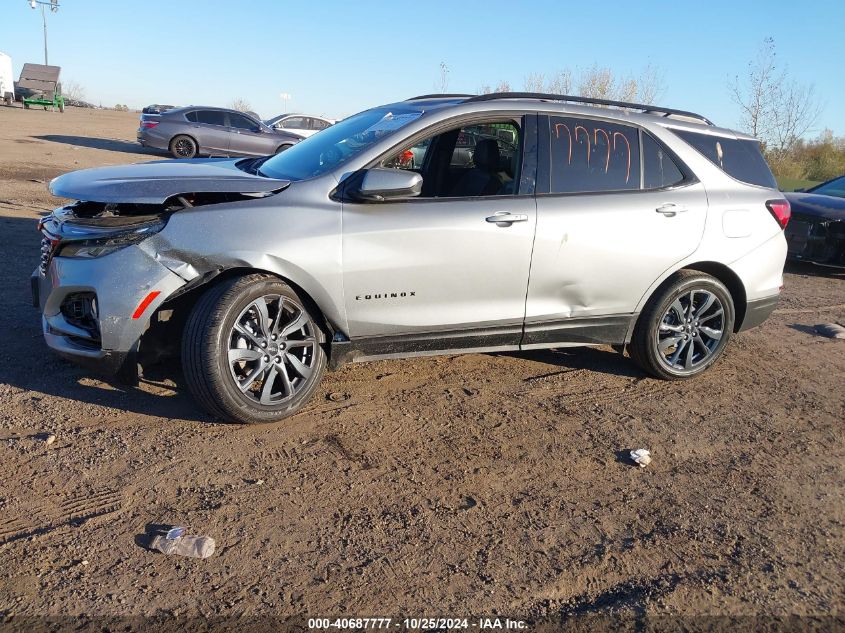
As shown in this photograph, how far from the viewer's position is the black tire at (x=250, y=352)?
12.9 ft

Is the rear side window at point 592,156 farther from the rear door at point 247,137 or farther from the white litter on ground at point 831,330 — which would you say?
the rear door at point 247,137

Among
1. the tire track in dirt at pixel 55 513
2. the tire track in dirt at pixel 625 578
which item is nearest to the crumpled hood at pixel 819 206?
the tire track in dirt at pixel 625 578

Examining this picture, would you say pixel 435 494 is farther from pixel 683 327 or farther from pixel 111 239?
pixel 683 327

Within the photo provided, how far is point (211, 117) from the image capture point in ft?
68.4

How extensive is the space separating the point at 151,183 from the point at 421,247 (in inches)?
61.5

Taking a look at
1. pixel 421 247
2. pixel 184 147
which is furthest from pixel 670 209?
pixel 184 147

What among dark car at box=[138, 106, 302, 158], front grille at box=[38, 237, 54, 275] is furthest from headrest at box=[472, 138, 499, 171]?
dark car at box=[138, 106, 302, 158]

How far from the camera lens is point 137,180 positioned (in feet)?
13.6

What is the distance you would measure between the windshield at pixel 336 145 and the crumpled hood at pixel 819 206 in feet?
22.2

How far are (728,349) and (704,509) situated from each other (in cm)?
291

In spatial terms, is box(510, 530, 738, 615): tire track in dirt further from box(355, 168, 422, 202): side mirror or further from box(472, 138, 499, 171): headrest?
box(472, 138, 499, 171): headrest

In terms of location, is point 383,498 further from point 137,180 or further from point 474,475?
point 137,180

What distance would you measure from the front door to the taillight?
2000mm

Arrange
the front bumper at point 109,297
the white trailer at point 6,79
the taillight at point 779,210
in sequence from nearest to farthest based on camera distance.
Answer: the front bumper at point 109,297 < the taillight at point 779,210 < the white trailer at point 6,79
